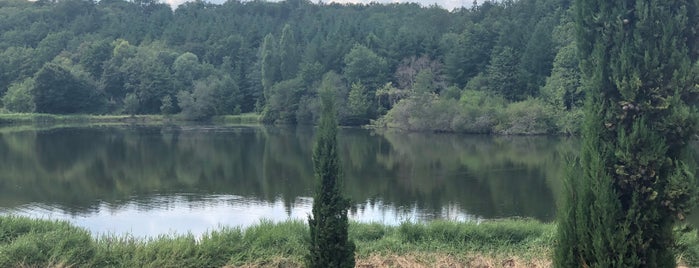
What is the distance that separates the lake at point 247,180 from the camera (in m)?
18.5

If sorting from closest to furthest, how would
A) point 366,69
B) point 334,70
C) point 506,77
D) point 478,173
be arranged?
point 478,173, point 506,77, point 366,69, point 334,70

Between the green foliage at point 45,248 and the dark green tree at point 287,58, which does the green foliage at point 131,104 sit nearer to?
the dark green tree at point 287,58

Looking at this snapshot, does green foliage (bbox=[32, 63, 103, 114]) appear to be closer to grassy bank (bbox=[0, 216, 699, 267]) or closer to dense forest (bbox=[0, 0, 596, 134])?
dense forest (bbox=[0, 0, 596, 134])

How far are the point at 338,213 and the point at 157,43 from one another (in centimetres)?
8658

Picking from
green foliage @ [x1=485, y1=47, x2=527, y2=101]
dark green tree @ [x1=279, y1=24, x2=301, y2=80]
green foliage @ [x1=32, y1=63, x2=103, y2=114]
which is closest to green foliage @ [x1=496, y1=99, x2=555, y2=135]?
green foliage @ [x1=485, y1=47, x2=527, y2=101]

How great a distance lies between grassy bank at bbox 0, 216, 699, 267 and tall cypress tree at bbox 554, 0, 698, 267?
2.73m

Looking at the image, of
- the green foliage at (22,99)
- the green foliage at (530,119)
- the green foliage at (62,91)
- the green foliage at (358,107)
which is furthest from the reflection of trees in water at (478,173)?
the green foliage at (22,99)

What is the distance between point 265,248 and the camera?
10750mm

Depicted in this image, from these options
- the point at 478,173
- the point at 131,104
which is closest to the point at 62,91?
the point at 131,104

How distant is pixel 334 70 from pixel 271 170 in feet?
136

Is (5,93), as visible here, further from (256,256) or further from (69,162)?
(256,256)

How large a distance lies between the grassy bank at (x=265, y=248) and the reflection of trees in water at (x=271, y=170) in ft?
13.8

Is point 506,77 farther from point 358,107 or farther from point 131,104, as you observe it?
point 131,104

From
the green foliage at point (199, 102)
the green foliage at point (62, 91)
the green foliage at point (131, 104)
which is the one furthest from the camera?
the green foliage at point (131, 104)
